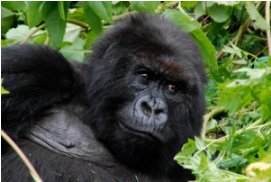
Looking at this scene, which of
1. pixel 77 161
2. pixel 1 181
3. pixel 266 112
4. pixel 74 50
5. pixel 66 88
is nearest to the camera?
pixel 266 112

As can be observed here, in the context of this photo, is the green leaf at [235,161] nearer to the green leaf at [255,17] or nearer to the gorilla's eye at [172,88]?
the gorilla's eye at [172,88]

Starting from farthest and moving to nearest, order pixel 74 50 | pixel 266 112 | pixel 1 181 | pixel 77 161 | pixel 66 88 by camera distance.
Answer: pixel 74 50 → pixel 66 88 → pixel 77 161 → pixel 1 181 → pixel 266 112

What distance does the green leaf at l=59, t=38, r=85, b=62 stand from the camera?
4.26m

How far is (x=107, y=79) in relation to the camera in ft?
10.9

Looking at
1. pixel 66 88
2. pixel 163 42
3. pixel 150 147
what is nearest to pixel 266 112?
pixel 150 147

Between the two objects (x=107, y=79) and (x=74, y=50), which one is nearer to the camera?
(x=107, y=79)

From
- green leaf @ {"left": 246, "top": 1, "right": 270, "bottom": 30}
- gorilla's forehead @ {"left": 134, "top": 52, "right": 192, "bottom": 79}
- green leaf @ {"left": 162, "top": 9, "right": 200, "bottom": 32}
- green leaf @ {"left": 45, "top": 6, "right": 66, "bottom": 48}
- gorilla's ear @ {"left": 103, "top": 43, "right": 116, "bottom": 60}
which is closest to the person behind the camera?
gorilla's forehead @ {"left": 134, "top": 52, "right": 192, "bottom": 79}

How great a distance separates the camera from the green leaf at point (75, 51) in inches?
168

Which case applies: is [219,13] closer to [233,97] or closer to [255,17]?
[255,17]

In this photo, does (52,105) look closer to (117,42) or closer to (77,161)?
(77,161)

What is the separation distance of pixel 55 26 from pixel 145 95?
1248mm

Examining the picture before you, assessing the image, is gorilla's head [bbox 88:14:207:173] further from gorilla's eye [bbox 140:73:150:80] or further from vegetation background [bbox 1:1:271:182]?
vegetation background [bbox 1:1:271:182]

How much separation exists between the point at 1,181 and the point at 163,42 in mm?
1572

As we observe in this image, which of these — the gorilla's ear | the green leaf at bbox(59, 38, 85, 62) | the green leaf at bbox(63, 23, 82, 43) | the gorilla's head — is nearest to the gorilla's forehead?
the gorilla's head
